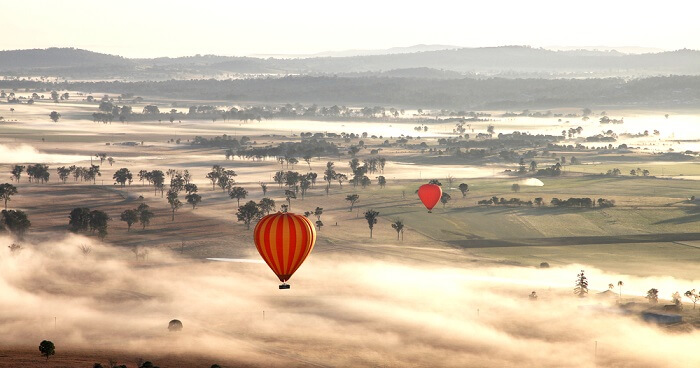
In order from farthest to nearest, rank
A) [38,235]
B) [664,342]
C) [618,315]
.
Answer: [38,235]
[618,315]
[664,342]

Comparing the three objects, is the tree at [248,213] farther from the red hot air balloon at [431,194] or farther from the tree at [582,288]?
the tree at [582,288]

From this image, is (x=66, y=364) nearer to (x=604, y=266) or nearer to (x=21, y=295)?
(x=21, y=295)

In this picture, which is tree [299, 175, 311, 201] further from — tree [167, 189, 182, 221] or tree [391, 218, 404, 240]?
tree [391, 218, 404, 240]

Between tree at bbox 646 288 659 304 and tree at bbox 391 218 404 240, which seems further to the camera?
tree at bbox 391 218 404 240

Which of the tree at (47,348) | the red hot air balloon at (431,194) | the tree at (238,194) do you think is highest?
the red hot air balloon at (431,194)

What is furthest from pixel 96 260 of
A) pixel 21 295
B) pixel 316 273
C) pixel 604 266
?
pixel 604 266

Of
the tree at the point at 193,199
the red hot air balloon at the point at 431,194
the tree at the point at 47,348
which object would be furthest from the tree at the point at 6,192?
the tree at the point at 47,348

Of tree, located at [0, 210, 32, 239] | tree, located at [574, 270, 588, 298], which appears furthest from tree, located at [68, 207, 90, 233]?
tree, located at [574, 270, 588, 298]

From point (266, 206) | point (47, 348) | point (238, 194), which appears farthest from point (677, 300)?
point (238, 194)

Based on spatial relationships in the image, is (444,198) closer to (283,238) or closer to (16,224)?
(16,224)

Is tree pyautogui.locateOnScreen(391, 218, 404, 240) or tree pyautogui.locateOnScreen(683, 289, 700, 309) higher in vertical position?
tree pyautogui.locateOnScreen(391, 218, 404, 240)

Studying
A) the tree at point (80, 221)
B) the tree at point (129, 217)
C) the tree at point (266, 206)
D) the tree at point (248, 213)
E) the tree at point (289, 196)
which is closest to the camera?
the tree at point (80, 221)
